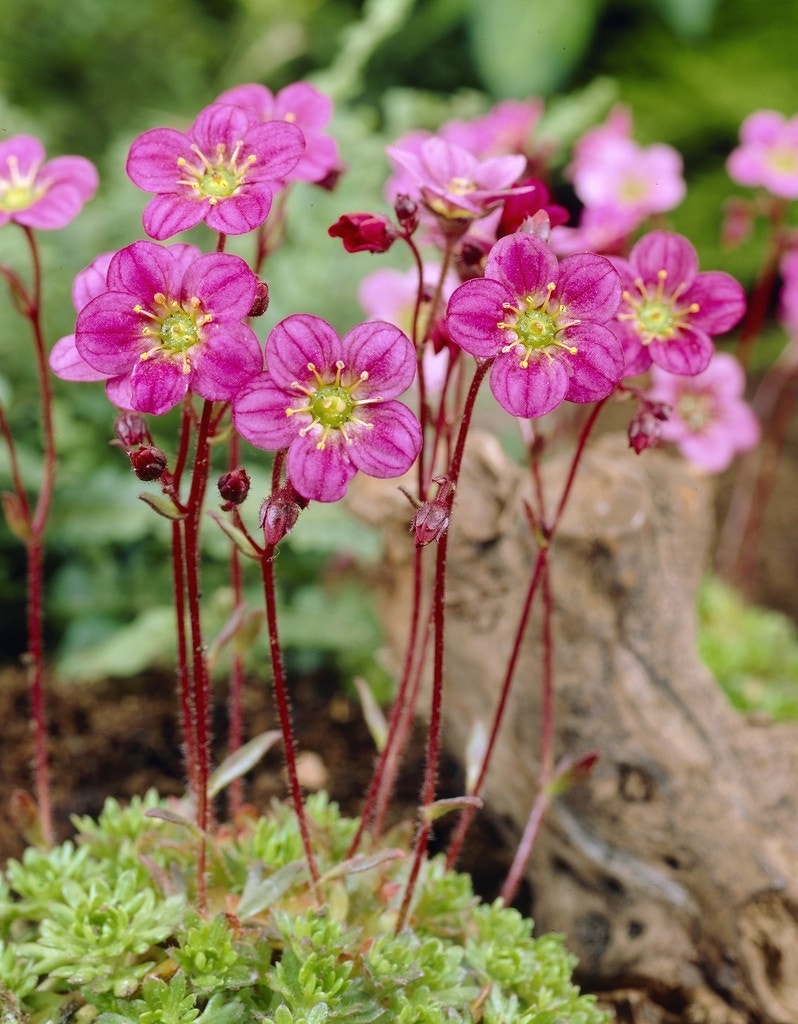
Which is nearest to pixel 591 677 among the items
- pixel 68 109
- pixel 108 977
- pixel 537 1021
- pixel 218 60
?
pixel 537 1021

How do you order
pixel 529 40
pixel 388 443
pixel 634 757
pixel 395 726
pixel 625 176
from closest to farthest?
pixel 388 443 < pixel 395 726 < pixel 634 757 < pixel 625 176 < pixel 529 40

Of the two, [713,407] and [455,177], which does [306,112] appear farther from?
[713,407]

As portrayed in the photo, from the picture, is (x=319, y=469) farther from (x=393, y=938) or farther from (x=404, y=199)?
(x=393, y=938)

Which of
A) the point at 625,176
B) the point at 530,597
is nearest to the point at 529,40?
the point at 625,176

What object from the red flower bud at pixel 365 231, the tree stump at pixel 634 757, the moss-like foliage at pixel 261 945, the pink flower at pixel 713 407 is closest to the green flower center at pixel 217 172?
the red flower bud at pixel 365 231

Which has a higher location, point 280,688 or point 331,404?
point 331,404

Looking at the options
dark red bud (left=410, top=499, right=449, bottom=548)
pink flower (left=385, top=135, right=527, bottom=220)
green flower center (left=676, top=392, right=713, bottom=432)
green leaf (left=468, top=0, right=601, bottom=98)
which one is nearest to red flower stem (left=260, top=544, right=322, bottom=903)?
dark red bud (left=410, top=499, right=449, bottom=548)

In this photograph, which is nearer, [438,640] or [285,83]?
[438,640]

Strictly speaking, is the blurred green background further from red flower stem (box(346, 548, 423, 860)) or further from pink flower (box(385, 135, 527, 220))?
pink flower (box(385, 135, 527, 220))
